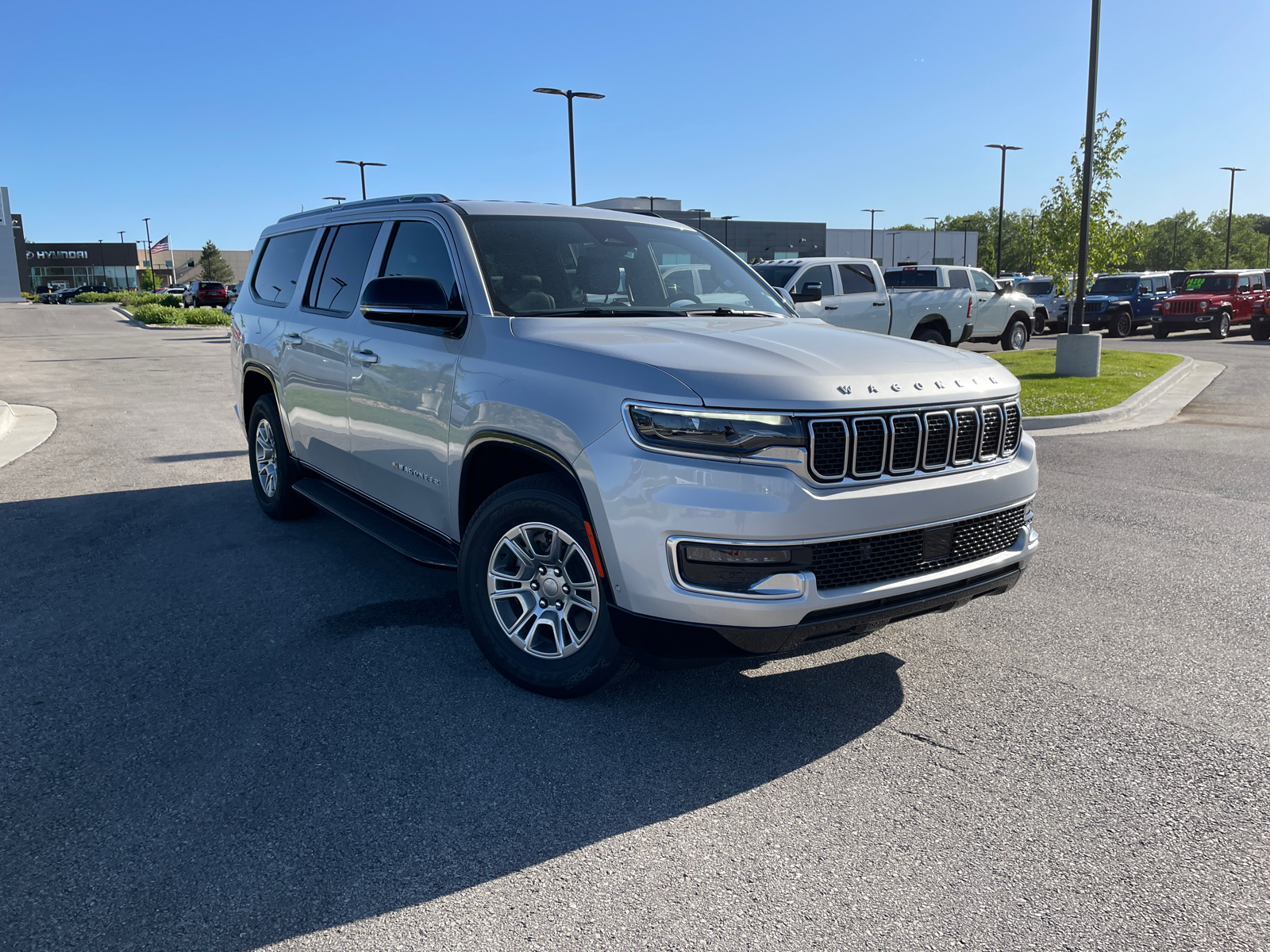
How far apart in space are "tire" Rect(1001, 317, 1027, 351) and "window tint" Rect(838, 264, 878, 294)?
694cm

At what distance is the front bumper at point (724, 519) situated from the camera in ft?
10.4

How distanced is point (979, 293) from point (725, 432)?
19827 mm

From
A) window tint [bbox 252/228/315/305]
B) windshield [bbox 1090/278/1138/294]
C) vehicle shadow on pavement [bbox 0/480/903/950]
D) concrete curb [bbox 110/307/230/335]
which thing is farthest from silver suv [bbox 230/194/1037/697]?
concrete curb [bbox 110/307/230/335]

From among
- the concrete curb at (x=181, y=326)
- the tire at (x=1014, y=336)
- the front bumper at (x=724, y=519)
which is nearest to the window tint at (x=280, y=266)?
the front bumper at (x=724, y=519)

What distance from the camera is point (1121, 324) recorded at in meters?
31.7

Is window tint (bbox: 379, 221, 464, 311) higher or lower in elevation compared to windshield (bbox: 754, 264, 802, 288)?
lower

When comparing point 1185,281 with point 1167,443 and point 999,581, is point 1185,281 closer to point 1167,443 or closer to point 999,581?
point 1167,443

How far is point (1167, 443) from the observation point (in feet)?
34.1

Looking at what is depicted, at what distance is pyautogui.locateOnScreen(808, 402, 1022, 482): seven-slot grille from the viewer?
10.8 feet

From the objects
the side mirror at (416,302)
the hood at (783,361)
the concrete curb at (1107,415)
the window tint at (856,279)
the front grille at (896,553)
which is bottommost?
the concrete curb at (1107,415)

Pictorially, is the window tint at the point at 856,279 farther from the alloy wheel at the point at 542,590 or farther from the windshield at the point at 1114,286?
the windshield at the point at 1114,286

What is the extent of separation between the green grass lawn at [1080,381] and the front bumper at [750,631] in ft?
30.3

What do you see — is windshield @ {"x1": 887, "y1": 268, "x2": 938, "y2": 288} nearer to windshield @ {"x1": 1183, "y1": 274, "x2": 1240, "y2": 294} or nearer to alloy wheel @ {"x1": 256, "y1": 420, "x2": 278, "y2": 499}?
windshield @ {"x1": 1183, "y1": 274, "x2": 1240, "y2": 294}

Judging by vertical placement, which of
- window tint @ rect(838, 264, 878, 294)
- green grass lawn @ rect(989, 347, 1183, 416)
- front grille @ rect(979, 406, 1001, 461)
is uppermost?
window tint @ rect(838, 264, 878, 294)
